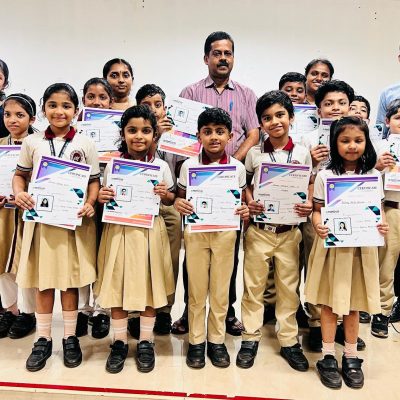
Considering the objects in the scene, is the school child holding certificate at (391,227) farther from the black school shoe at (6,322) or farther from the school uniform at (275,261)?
the black school shoe at (6,322)

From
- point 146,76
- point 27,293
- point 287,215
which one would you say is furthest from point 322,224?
point 146,76

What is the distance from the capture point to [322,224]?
1840 mm

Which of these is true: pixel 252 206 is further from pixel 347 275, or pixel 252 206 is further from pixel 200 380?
pixel 200 380

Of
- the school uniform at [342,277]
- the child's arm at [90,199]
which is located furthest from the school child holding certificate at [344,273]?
the child's arm at [90,199]

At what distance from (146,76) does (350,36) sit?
221 cm

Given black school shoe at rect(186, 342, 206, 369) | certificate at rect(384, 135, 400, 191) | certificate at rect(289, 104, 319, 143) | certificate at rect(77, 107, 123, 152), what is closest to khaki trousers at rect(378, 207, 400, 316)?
certificate at rect(384, 135, 400, 191)

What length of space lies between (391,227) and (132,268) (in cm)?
143

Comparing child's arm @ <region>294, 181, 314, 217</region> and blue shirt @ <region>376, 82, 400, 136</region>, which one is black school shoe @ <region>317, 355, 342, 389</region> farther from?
blue shirt @ <region>376, 82, 400, 136</region>

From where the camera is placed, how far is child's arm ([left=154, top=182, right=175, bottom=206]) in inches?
75.7

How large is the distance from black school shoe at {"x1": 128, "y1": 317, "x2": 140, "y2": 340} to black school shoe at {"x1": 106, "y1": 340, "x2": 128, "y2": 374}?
254 millimetres

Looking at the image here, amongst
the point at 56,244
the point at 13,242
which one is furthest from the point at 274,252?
the point at 13,242

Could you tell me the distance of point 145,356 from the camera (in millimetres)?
1991

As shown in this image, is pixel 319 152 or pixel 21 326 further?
pixel 21 326

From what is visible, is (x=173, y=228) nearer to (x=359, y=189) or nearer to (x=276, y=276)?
(x=276, y=276)
